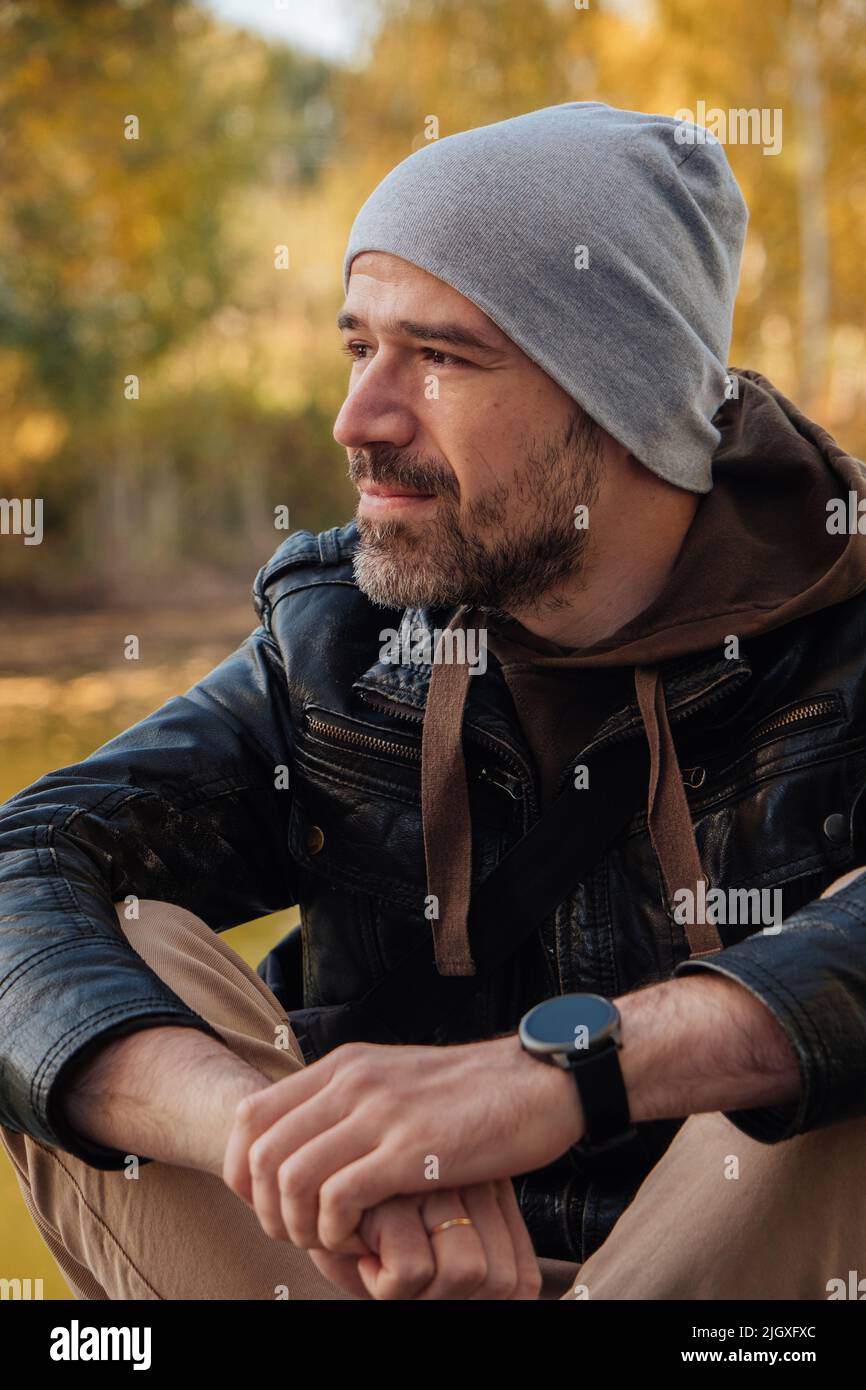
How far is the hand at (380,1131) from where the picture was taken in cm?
160

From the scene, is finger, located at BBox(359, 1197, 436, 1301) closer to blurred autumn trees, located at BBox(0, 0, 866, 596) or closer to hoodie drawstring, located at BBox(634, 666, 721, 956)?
hoodie drawstring, located at BBox(634, 666, 721, 956)

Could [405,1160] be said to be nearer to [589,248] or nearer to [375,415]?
[375,415]

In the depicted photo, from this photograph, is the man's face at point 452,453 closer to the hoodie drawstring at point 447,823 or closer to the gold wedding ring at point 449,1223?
the hoodie drawstring at point 447,823

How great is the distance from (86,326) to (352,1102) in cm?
1324

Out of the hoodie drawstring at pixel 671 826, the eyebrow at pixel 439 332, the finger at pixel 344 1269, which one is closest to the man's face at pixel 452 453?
the eyebrow at pixel 439 332

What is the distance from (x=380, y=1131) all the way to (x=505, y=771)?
78 centimetres

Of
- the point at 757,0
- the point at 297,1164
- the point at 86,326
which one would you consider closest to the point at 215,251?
the point at 86,326

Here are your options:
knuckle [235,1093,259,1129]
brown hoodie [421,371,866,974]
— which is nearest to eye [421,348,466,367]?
brown hoodie [421,371,866,974]

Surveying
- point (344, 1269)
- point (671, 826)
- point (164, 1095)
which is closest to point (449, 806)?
point (671, 826)

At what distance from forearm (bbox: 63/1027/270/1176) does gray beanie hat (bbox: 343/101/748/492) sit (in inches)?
43.8

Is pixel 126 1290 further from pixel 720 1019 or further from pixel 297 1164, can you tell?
pixel 720 1019

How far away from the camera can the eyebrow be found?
229cm

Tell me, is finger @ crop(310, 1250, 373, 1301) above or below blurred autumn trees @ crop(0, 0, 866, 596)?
below

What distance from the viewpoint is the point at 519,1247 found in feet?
5.54
